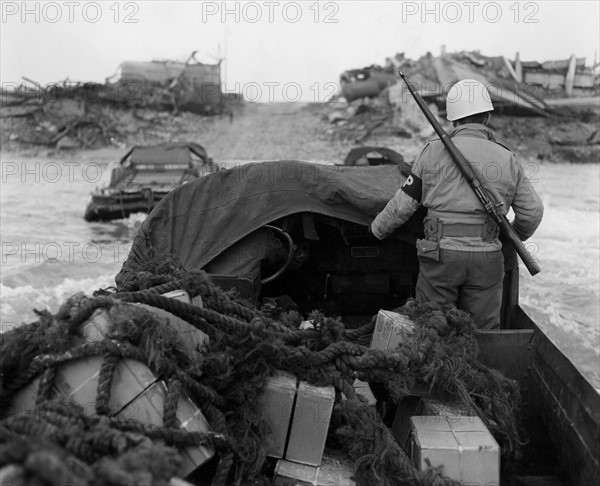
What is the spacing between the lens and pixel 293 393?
264 centimetres

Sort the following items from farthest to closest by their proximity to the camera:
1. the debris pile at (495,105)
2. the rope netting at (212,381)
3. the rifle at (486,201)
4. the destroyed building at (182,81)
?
the destroyed building at (182,81) < the debris pile at (495,105) < the rifle at (486,201) < the rope netting at (212,381)

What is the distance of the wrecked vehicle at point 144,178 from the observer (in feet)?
49.5

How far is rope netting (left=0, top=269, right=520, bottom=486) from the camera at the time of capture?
185 centimetres

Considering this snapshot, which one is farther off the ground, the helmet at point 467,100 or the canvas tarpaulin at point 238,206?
the helmet at point 467,100

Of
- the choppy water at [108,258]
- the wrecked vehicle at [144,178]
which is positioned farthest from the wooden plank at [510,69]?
the wrecked vehicle at [144,178]

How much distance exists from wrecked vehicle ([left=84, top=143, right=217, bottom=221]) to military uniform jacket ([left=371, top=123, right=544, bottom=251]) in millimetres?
11528

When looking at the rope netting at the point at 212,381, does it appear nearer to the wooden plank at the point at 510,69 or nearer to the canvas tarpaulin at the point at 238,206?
the canvas tarpaulin at the point at 238,206

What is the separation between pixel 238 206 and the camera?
4.11 metres

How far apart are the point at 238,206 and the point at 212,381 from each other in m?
1.77

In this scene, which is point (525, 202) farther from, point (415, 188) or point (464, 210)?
point (415, 188)

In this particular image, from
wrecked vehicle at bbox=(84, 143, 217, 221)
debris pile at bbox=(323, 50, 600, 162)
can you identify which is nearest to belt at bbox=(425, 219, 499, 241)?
wrecked vehicle at bbox=(84, 143, 217, 221)

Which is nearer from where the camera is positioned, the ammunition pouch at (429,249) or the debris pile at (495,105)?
the ammunition pouch at (429,249)

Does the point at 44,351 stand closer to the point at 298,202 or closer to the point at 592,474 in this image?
the point at 298,202

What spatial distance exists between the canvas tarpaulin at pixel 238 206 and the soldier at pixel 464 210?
327 millimetres
